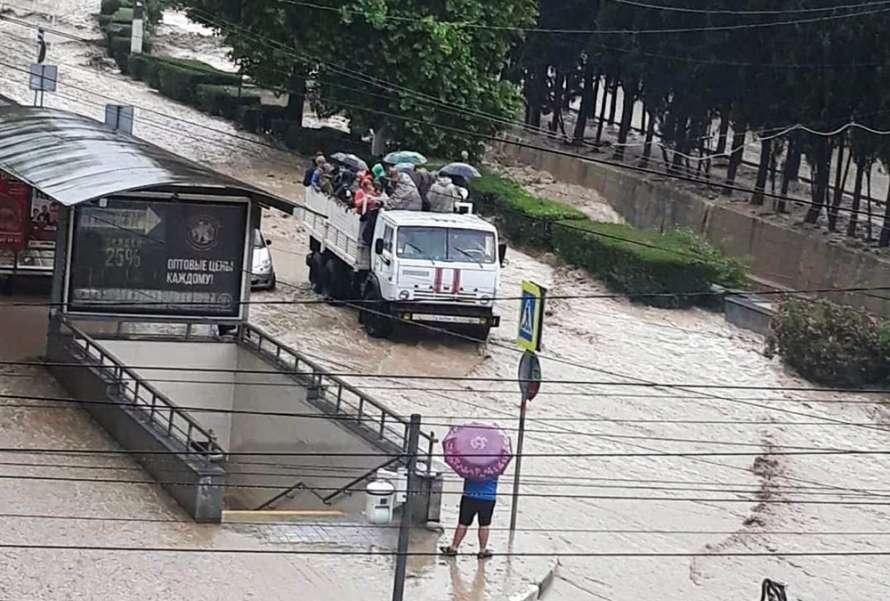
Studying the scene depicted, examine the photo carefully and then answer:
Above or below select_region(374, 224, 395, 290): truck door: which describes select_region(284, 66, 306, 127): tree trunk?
above

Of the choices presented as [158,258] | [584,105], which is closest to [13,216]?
[158,258]

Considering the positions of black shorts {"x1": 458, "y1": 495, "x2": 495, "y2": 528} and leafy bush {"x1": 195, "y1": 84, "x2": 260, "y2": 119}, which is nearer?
black shorts {"x1": 458, "y1": 495, "x2": 495, "y2": 528}

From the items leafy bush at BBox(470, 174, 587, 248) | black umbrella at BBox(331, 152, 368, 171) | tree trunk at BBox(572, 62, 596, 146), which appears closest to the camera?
black umbrella at BBox(331, 152, 368, 171)

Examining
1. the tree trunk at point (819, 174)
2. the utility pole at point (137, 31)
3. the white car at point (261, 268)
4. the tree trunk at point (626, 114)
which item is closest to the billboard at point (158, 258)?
the white car at point (261, 268)

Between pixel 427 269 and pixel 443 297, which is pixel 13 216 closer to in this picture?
pixel 427 269

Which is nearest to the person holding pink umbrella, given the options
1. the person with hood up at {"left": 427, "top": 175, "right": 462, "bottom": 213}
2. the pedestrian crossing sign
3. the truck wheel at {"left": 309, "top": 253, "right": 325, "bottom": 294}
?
the pedestrian crossing sign

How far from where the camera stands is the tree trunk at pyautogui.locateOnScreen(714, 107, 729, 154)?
46.0 m

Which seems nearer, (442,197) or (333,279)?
(442,197)

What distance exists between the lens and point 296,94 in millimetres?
43781

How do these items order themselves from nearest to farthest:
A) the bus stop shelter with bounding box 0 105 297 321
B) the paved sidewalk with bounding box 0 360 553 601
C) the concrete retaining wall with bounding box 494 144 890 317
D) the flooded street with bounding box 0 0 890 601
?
1. the paved sidewalk with bounding box 0 360 553 601
2. the flooded street with bounding box 0 0 890 601
3. the bus stop shelter with bounding box 0 105 297 321
4. the concrete retaining wall with bounding box 494 144 890 317

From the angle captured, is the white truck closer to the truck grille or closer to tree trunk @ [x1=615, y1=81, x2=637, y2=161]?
the truck grille

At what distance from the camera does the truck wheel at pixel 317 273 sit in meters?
29.4

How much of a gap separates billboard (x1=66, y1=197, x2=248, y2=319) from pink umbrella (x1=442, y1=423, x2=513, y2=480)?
7065 millimetres

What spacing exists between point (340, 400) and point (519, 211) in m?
17.9
